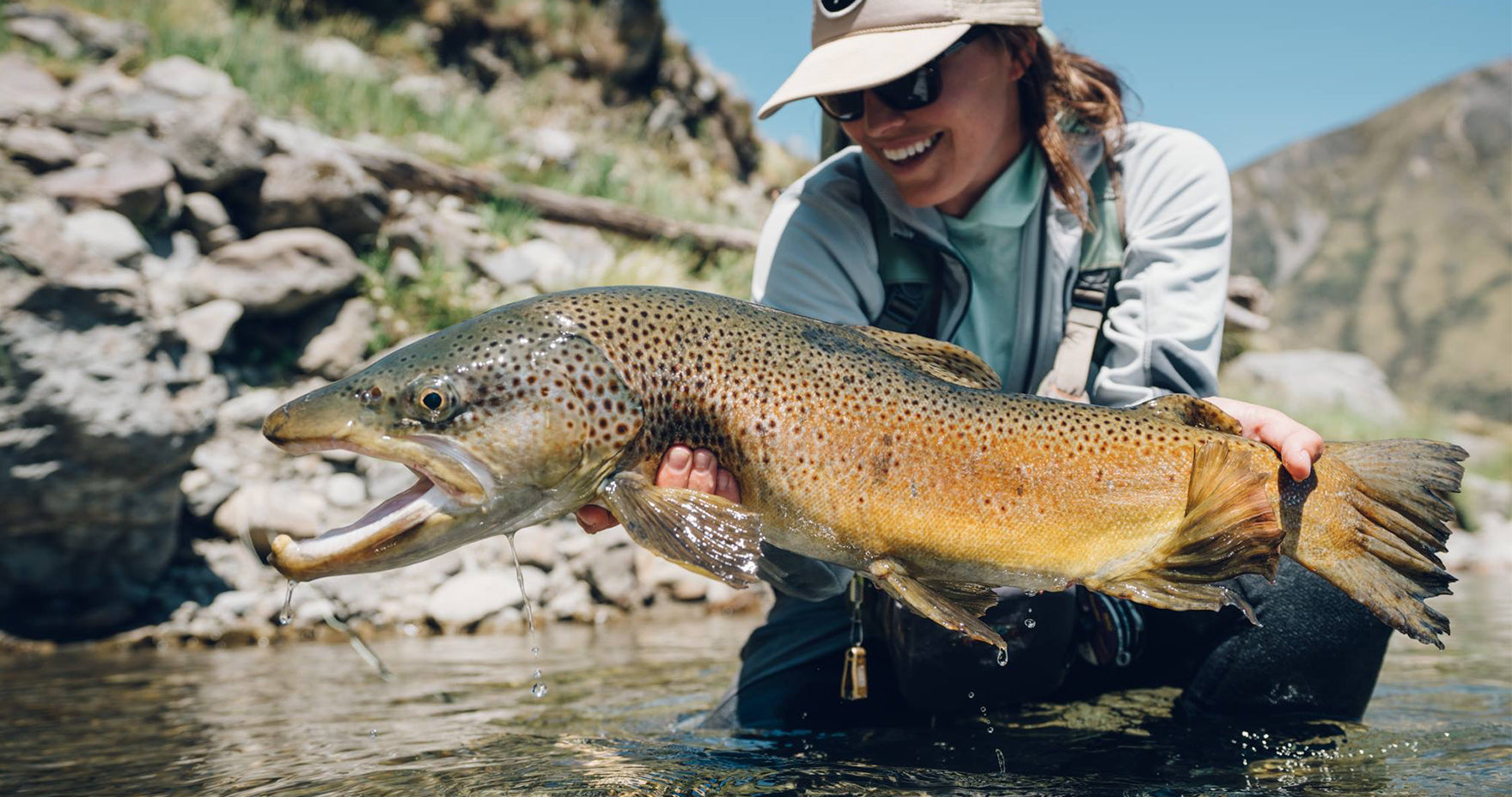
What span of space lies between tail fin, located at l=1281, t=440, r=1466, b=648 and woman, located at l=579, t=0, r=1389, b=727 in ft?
2.29

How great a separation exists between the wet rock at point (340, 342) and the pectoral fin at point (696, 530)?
660 cm

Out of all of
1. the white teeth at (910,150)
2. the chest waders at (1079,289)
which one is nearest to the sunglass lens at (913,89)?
the white teeth at (910,150)

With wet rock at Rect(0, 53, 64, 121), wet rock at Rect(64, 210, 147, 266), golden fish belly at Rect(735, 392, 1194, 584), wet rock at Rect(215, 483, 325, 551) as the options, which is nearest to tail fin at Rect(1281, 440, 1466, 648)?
golden fish belly at Rect(735, 392, 1194, 584)

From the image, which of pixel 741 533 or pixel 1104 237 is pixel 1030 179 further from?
pixel 741 533

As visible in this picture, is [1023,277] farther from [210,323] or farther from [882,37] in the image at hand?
[210,323]

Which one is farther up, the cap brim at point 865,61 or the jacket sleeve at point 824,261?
the cap brim at point 865,61

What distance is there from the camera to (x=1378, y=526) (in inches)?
96.1

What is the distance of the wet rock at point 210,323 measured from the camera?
749 cm

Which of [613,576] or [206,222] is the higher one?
[206,222]

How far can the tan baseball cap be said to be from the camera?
9.48 ft

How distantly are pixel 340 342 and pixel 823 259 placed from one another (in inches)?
237

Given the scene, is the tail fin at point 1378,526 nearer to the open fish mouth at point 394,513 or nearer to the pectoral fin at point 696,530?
the pectoral fin at point 696,530

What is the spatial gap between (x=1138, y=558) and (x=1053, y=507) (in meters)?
0.24

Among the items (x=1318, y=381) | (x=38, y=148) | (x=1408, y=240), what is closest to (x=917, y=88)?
(x=38, y=148)
